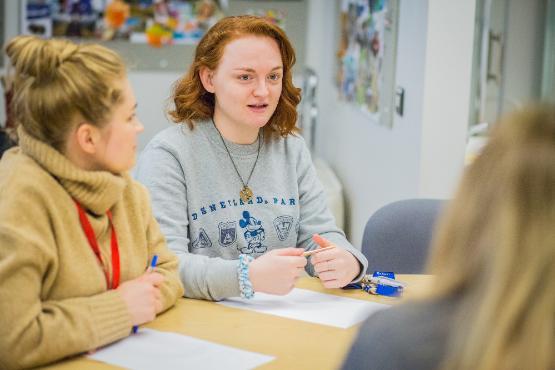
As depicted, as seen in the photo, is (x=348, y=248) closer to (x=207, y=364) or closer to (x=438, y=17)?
(x=207, y=364)

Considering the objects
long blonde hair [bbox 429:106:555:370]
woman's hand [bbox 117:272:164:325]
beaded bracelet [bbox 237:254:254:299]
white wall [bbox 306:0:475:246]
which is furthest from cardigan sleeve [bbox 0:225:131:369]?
white wall [bbox 306:0:475:246]

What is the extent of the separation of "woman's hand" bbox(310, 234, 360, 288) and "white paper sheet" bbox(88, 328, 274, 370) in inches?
17.7

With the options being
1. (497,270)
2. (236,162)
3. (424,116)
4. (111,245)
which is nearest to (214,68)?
(236,162)

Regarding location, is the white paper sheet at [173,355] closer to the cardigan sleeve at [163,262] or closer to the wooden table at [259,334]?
the wooden table at [259,334]

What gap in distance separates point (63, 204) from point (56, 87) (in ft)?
0.66

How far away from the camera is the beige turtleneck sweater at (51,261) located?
1.38 metres

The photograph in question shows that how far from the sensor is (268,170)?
2.22m

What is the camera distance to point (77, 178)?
1.46 m

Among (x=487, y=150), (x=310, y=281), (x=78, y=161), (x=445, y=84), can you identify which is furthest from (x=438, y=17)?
(x=487, y=150)

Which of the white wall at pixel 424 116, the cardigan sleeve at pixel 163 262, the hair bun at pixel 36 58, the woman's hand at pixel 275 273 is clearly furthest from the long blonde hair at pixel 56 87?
the white wall at pixel 424 116

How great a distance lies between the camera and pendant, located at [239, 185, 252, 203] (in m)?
2.18

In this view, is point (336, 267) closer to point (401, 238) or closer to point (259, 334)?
point (259, 334)

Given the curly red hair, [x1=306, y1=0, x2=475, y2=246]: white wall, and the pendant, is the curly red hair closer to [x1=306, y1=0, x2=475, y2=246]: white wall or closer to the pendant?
the pendant

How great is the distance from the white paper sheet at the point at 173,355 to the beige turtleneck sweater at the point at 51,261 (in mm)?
28
